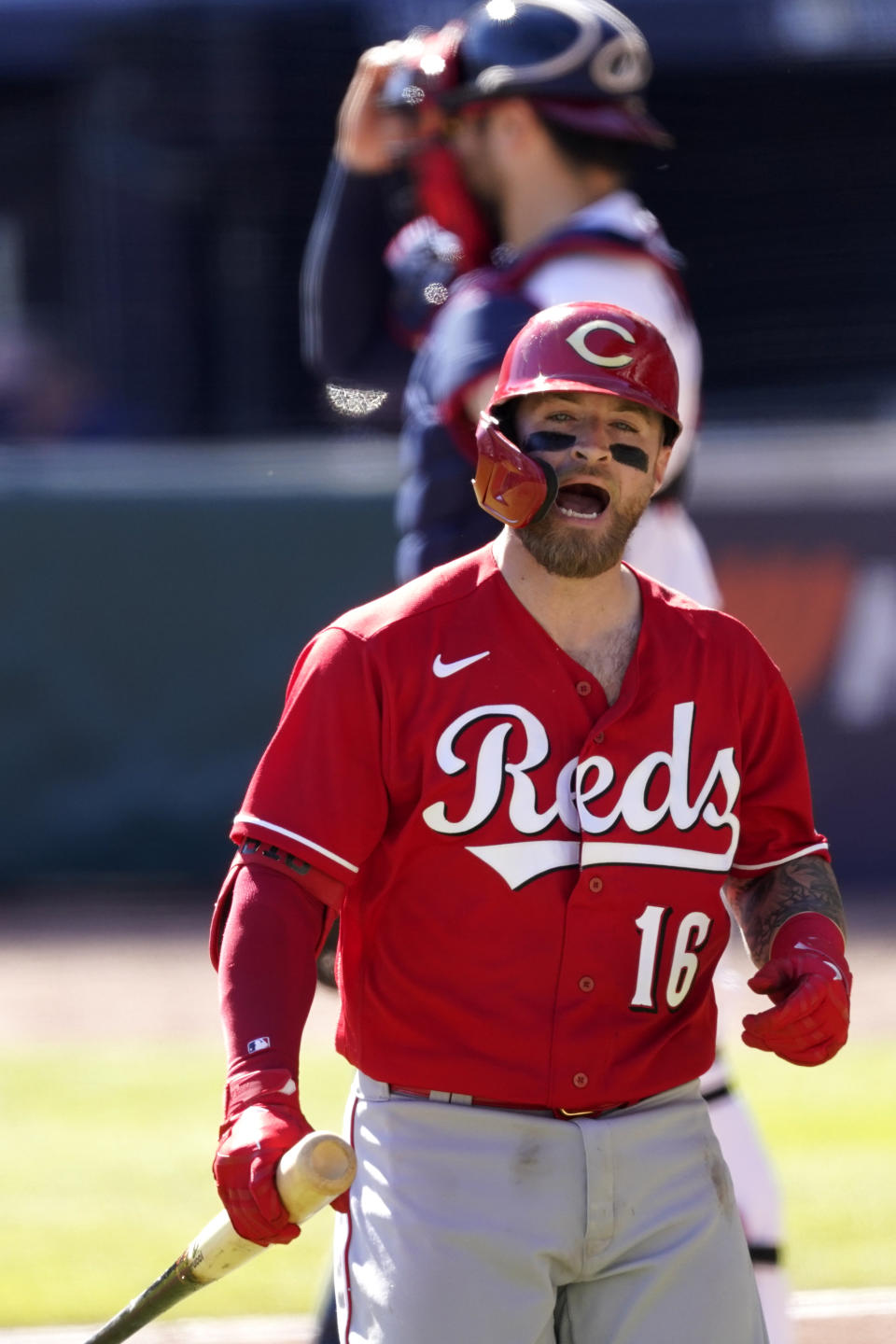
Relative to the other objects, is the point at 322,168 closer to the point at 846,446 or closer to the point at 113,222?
the point at 113,222

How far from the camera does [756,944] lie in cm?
272

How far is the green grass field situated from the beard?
2443mm

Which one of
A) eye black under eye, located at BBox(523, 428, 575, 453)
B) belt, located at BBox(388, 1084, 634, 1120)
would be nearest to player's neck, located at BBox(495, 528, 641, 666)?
eye black under eye, located at BBox(523, 428, 575, 453)

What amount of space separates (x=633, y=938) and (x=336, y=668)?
486 mm

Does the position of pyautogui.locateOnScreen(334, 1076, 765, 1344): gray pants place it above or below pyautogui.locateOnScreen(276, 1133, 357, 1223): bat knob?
below

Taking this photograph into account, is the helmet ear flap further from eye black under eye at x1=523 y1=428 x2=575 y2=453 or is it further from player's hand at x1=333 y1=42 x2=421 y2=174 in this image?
player's hand at x1=333 y1=42 x2=421 y2=174

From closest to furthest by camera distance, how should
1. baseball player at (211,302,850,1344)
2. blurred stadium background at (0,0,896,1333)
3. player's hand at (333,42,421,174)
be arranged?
baseball player at (211,302,850,1344)
player's hand at (333,42,421,174)
blurred stadium background at (0,0,896,1333)

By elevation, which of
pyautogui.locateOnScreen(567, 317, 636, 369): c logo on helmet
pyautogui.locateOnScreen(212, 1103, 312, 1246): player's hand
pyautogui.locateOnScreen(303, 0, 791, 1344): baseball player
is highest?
pyautogui.locateOnScreen(303, 0, 791, 1344): baseball player

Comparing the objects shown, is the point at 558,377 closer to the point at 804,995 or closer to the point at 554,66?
the point at 804,995

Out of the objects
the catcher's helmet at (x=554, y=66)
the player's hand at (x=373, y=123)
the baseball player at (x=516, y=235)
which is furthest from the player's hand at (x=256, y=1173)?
the player's hand at (x=373, y=123)

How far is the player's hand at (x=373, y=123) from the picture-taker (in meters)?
3.62

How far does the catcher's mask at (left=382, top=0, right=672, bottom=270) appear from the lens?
336 centimetres

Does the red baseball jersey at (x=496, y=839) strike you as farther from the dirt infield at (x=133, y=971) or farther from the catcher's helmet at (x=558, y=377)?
the dirt infield at (x=133, y=971)

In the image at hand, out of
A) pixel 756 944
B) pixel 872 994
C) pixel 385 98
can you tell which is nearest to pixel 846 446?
pixel 872 994
